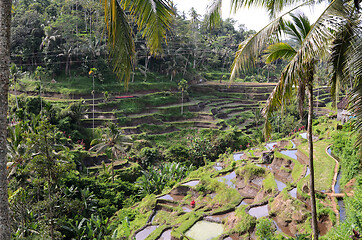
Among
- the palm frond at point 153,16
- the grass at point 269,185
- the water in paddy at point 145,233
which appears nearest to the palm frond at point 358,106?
the palm frond at point 153,16

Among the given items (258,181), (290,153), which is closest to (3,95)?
(258,181)

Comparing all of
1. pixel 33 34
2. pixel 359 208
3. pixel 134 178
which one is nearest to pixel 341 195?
pixel 359 208

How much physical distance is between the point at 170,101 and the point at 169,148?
386 inches

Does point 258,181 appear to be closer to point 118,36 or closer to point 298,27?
point 298,27

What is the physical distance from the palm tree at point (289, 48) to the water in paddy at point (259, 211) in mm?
6205

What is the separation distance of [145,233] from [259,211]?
5.27 m

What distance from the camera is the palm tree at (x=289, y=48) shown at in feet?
10.1

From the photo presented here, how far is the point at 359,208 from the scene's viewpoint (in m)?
5.28

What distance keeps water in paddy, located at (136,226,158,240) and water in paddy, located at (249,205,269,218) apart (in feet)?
15.5

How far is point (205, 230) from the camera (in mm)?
11016

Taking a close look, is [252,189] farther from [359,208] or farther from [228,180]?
[359,208]

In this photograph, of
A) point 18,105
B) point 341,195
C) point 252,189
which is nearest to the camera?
point 341,195

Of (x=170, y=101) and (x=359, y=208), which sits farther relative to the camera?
(x=170, y=101)

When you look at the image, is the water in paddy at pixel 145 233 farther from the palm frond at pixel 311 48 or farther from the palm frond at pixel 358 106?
the palm frond at pixel 358 106
